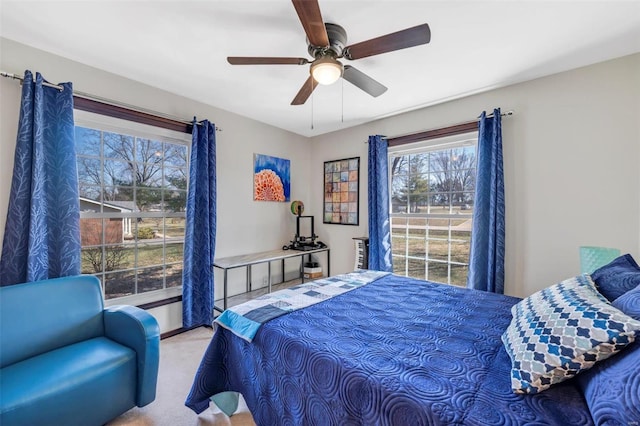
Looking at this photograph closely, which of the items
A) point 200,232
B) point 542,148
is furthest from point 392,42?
point 200,232

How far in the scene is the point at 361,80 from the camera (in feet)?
6.36

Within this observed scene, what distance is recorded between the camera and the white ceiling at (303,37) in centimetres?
158

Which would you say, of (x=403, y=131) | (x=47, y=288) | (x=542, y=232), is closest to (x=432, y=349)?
(x=542, y=232)

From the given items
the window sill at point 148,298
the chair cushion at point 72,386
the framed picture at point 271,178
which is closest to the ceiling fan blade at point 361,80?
the framed picture at point 271,178

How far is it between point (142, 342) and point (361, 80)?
230cm

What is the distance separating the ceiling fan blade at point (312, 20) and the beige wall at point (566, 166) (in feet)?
6.63

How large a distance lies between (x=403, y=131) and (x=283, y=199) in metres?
1.89

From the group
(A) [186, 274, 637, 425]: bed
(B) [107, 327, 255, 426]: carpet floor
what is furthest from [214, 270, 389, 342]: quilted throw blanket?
(B) [107, 327, 255, 426]: carpet floor

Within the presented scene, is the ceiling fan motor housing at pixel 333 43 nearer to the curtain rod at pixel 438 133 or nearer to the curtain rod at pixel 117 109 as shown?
the curtain rod at pixel 438 133

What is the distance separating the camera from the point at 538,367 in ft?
2.83

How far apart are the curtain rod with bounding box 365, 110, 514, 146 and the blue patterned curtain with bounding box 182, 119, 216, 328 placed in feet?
6.98

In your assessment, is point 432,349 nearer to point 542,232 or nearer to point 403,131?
point 542,232

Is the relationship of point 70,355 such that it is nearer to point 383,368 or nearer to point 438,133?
point 383,368

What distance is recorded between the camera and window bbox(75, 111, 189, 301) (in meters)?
2.36
